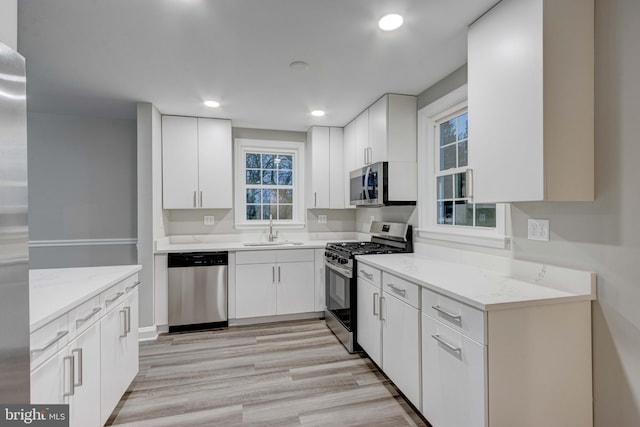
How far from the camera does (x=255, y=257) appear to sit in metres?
3.59

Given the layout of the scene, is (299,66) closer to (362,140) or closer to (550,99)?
(362,140)

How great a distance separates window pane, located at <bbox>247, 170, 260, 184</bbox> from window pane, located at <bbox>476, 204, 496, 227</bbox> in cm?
295

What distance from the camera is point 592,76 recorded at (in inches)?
58.9

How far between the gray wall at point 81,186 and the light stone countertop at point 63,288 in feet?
6.91

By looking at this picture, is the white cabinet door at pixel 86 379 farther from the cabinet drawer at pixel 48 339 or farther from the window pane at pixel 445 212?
the window pane at pixel 445 212

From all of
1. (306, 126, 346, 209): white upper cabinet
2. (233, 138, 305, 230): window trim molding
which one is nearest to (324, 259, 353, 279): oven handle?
(306, 126, 346, 209): white upper cabinet

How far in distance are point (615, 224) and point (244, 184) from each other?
12.5ft

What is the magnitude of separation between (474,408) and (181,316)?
2976mm

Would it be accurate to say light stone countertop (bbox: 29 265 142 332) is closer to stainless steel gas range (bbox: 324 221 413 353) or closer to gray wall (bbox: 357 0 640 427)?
stainless steel gas range (bbox: 324 221 413 353)

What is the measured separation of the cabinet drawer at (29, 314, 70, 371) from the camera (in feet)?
3.77

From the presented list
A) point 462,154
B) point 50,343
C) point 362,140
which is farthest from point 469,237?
point 50,343

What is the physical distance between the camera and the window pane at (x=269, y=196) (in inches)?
174

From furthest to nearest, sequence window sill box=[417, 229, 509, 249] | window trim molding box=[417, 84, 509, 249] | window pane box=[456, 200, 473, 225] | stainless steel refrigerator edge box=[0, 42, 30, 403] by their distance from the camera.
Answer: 1. window pane box=[456, 200, 473, 225]
2. window trim molding box=[417, 84, 509, 249]
3. window sill box=[417, 229, 509, 249]
4. stainless steel refrigerator edge box=[0, 42, 30, 403]
